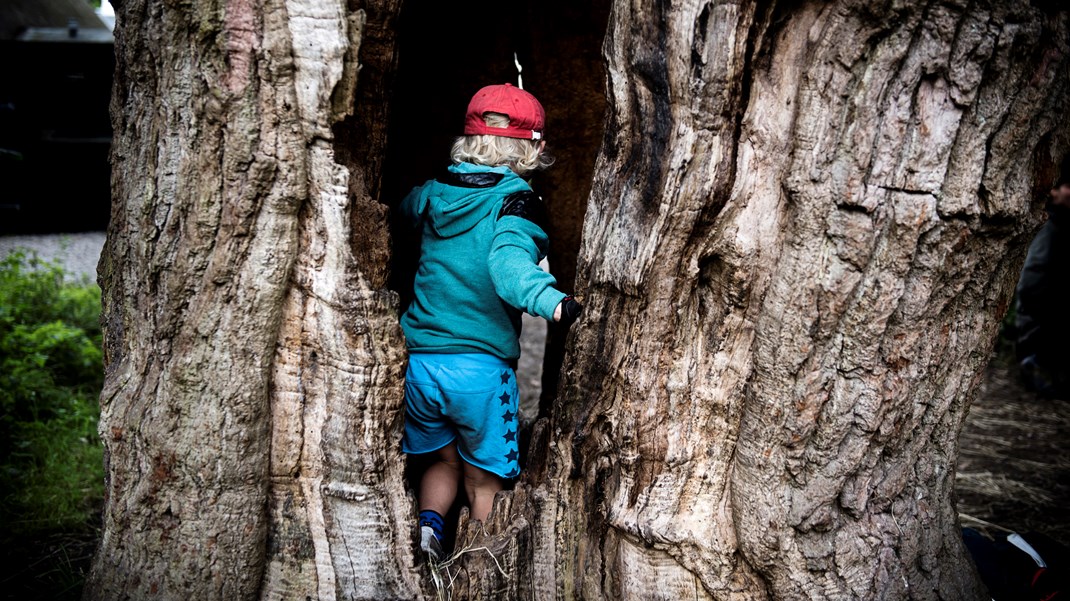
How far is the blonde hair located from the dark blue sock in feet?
4.31

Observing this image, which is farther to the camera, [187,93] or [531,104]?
[531,104]

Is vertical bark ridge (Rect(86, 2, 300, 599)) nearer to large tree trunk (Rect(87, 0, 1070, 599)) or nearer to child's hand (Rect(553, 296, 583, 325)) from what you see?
large tree trunk (Rect(87, 0, 1070, 599))

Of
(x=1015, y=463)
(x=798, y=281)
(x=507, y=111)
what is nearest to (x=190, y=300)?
(x=507, y=111)

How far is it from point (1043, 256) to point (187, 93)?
640 centimetres

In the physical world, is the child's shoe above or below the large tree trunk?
below

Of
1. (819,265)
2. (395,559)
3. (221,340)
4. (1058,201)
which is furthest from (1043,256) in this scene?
A: (221,340)

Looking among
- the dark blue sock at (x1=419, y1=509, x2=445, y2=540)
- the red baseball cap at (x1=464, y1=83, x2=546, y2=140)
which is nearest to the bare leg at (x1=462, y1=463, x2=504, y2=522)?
the dark blue sock at (x1=419, y1=509, x2=445, y2=540)

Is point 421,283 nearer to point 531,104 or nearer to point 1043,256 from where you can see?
point 531,104

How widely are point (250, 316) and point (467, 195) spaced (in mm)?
858

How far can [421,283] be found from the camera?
2965mm

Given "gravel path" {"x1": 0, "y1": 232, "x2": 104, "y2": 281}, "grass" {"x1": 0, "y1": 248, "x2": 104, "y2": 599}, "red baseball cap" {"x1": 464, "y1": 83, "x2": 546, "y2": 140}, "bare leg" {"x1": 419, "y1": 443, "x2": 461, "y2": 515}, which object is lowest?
"grass" {"x1": 0, "y1": 248, "x2": 104, "y2": 599}

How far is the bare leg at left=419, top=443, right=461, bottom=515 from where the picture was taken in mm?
3043

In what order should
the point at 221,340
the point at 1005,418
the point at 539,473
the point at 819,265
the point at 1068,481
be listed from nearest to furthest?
the point at 819,265 < the point at 221,340 < the point at 539,473 < the point at 1068,481 < the point at 1005,418

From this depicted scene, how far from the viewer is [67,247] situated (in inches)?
379
